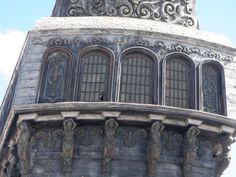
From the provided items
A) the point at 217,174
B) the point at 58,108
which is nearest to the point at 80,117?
the point at 58,108

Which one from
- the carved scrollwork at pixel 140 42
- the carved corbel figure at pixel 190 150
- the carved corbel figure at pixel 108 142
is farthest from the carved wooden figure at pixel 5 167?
the carved corbel figure at pixel 190 150

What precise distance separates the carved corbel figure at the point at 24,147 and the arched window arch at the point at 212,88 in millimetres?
6424

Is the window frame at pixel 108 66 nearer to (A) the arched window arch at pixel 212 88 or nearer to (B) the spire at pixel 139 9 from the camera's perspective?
(B) the spire at pixel 139 9

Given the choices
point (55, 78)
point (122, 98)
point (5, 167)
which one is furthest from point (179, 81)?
point (5, 167)

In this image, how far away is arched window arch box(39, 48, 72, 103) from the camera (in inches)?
754

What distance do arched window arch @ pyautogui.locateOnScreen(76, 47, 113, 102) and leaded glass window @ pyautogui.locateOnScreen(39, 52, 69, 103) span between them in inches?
22.5

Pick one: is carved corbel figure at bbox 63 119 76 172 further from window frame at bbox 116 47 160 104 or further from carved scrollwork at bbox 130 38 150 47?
carved scrollwork at bbox 130 38 150 47

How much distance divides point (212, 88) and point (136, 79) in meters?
3.03

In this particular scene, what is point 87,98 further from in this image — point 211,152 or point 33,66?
point 211,152

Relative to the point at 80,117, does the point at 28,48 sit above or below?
above

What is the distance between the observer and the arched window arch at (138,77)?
1920 centimetres

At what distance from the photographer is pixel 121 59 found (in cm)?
1953

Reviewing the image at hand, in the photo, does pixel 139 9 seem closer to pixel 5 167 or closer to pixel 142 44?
pixel 142 44

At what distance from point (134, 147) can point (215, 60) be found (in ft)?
16.4
